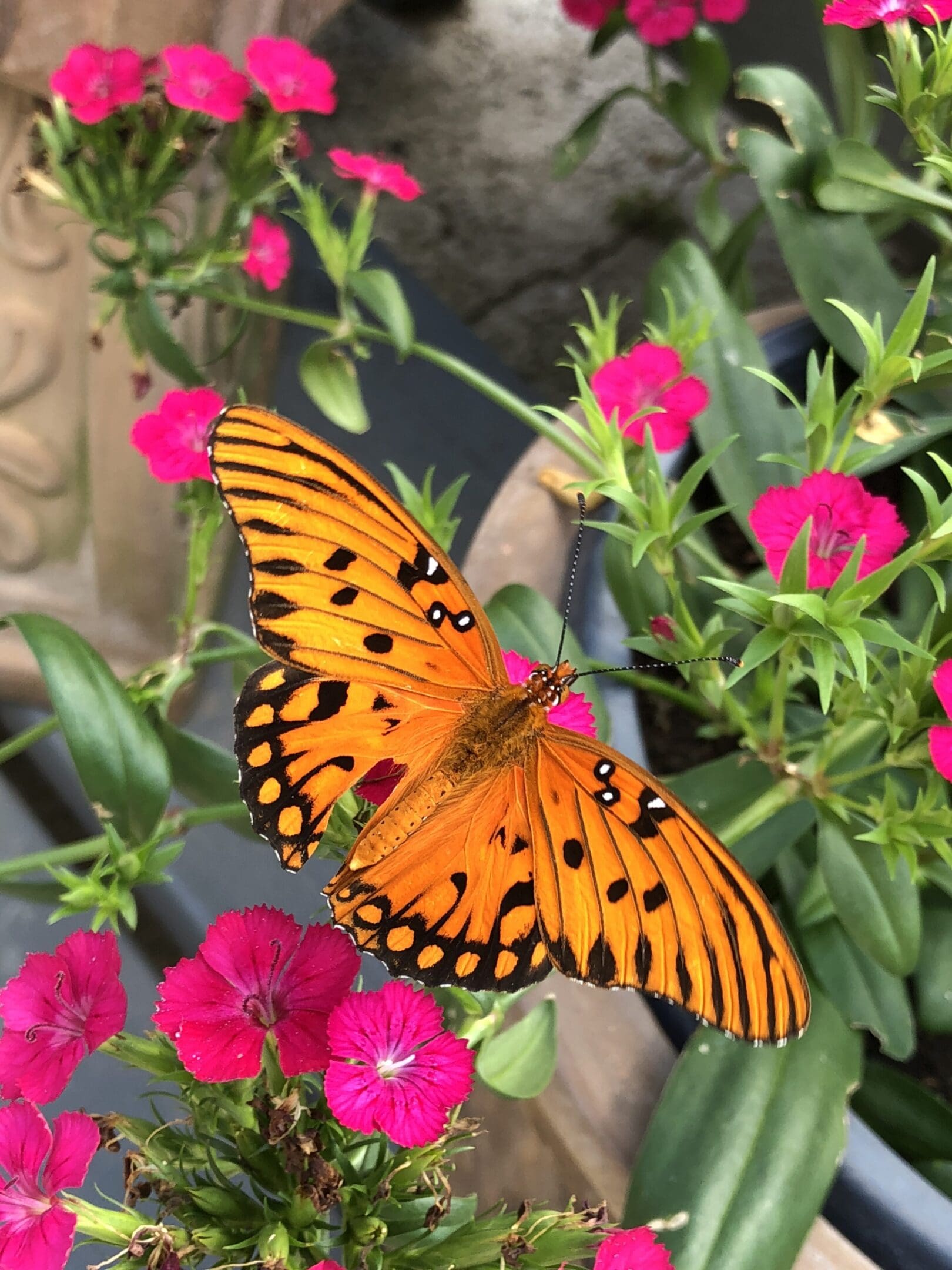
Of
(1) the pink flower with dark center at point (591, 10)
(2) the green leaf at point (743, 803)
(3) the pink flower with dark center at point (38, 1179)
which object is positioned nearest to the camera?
(3) the pink flower with dark center at point (38, 1179)

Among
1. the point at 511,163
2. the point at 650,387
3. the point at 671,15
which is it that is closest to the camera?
the point at 650,387

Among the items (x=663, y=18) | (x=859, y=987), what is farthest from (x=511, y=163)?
(x=859, y=987)

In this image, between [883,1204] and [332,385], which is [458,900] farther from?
[332,385]

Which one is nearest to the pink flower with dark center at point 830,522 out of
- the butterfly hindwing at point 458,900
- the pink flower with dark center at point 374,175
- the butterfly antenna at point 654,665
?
the butterfly antenna at point 654,665

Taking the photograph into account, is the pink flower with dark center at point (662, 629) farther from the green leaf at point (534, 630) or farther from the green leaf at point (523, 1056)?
the green leaf at point (523, 1056)

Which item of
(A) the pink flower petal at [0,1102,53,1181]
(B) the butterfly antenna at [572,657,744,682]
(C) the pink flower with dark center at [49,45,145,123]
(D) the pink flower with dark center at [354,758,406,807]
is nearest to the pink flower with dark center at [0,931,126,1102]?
(A) the pink flower petal at [0,1102,53,1181]
